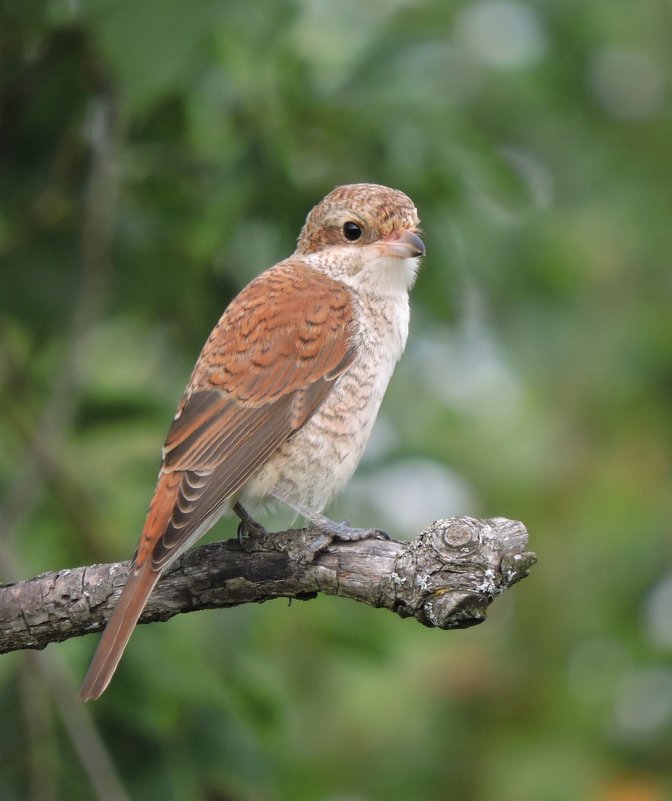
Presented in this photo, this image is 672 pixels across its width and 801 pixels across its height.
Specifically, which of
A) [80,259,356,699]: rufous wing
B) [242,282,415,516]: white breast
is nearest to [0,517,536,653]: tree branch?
[80,259,356,699]: rufous wing

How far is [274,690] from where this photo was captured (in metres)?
4.01

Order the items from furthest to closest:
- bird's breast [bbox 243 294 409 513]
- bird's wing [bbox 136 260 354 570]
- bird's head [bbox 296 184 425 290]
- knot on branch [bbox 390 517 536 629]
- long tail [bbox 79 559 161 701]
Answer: bird's head [bbox 296 184 425 290] → bird's breast [bbox 243 294 409 513] → bird's wing [bbox 136 260 354 570] → long tail [bbox 79 559 161 701] → knot on branch [bbox 390 517 536 629]

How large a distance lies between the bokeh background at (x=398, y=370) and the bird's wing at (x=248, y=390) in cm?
22

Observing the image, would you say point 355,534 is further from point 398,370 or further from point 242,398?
point 398,370

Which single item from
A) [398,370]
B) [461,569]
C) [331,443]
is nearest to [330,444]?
[331,443]

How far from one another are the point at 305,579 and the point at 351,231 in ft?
5.00

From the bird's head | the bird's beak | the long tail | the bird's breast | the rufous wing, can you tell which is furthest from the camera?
the bird's head

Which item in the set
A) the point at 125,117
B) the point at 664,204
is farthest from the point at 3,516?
the point at 664,204

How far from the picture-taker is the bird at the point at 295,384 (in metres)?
3.40

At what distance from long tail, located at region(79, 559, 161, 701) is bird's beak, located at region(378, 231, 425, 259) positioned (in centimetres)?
138

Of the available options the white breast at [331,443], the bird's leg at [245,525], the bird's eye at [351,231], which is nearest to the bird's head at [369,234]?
the bird's eye at [351,231]

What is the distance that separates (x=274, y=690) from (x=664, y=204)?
360 cm

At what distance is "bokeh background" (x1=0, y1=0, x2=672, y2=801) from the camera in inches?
149

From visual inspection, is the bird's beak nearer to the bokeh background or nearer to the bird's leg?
the bokeh background
